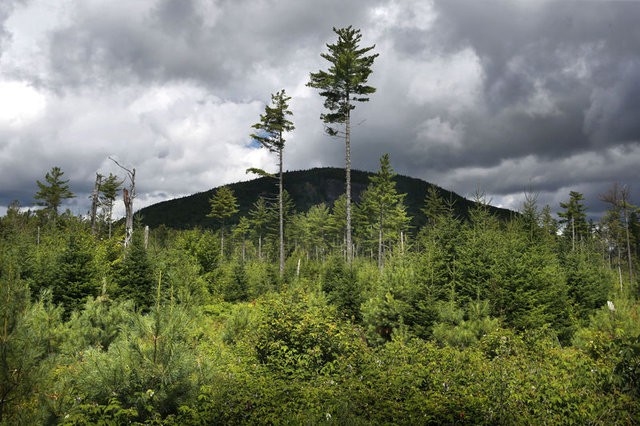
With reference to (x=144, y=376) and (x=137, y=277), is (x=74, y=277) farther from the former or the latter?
(x=144, y=376)

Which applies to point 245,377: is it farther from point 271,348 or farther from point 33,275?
point 33,275

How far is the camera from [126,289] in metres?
13.9

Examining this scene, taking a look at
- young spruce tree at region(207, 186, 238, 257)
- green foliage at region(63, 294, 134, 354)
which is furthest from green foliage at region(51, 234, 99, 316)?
young spruce tree at region(207, 186, 238, 257)

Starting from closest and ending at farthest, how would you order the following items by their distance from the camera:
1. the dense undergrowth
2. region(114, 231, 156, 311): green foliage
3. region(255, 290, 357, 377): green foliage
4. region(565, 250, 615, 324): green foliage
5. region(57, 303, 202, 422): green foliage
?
1. the dense undergrowth
2. region(57, 303, 202, 422): green foliage
3. region(255, 290, 357, 377): green foliage
4. region(114, 231, 156, 311): green foliage
5. region(565, 250, 615, 324): green foliage

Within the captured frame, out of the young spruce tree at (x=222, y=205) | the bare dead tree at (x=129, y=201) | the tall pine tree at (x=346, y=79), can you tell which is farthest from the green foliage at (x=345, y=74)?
the young spruce tree at (x=222, y=205)

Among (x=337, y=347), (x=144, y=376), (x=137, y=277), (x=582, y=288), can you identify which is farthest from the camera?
(x=582, y=288)

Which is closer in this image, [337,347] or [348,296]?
[337,347]

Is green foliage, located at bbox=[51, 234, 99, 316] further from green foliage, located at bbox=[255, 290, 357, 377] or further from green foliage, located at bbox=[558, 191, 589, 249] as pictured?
green foliage, located at bbox=[558, 191, 589, 249]

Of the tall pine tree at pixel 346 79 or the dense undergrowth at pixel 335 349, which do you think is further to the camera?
the tall pine tree at pixel 346 79

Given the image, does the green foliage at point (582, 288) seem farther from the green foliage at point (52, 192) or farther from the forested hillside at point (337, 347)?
the green foliage at point (52, 192)

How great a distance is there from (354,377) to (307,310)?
2.66m

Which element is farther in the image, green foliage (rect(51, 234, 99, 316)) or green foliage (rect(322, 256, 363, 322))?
green foliage (rect(322, 256, 363, 322))

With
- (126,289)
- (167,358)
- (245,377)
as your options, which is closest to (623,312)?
(245,377)

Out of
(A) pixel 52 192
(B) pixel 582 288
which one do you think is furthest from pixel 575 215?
(A) pixel 52 192
